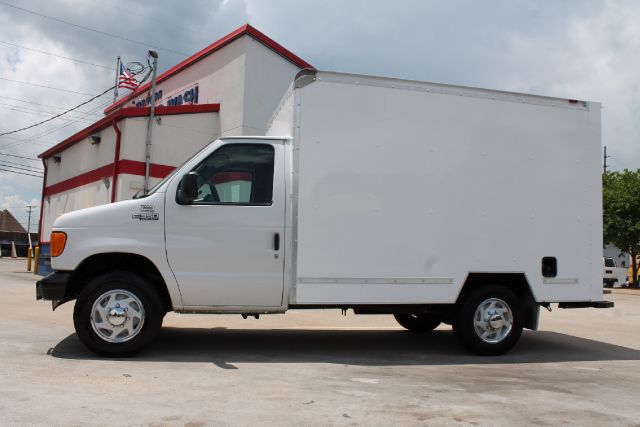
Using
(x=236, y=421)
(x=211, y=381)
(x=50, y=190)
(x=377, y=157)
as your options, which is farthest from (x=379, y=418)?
(x=50, y=190)

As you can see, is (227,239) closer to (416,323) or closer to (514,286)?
(514,286)

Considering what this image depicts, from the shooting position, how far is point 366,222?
625cm

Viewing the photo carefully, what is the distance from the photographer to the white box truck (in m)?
5.92

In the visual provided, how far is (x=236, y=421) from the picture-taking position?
389cm

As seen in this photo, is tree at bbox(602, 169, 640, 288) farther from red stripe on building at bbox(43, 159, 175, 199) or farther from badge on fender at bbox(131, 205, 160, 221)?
badge on fender at bbox(131, 205, 160, 221)

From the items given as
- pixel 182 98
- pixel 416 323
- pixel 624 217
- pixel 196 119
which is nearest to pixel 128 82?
pixel 182 98

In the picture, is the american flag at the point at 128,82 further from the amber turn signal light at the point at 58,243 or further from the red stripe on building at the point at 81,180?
the amber turn signal light at the point at 58,243

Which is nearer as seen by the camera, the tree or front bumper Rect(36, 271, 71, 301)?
front bumper Rect(36, 271, 71, 301)

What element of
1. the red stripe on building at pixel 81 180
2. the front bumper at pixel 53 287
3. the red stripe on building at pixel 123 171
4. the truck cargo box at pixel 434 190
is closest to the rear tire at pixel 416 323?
the truck cargo box at pixel 434 190

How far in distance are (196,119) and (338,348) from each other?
12718 millimetres

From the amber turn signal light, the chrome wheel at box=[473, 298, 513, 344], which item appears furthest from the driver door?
the chrome wheel at box=[473, 298, 513, 344]

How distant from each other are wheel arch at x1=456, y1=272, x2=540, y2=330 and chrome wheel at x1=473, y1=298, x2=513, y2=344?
0.78ft

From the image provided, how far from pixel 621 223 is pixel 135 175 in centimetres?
2654

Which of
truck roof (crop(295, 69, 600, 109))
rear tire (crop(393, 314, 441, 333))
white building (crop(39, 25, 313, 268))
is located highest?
white building (crop(39, 25, 313, 268))
